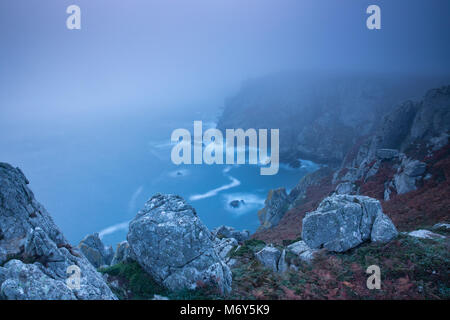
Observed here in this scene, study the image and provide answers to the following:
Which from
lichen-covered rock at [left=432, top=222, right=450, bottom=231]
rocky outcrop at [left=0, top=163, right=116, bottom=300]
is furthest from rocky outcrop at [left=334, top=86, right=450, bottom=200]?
rocky outcrop at [left=0, top=163, right=116, bottom=300]

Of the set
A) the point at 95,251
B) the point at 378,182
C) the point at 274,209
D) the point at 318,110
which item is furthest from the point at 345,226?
the point at 318,110

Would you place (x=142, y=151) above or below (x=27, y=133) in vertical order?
below

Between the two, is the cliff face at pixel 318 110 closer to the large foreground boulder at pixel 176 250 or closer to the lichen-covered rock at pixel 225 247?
the lichen-covered rock at pixel 225 247

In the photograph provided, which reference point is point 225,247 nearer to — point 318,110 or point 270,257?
point 270,257

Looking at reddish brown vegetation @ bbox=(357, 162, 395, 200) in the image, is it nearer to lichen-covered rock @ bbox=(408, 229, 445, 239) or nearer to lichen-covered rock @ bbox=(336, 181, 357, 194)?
lichen-covered rock @ bbox=(336, 181, 357, 194)
